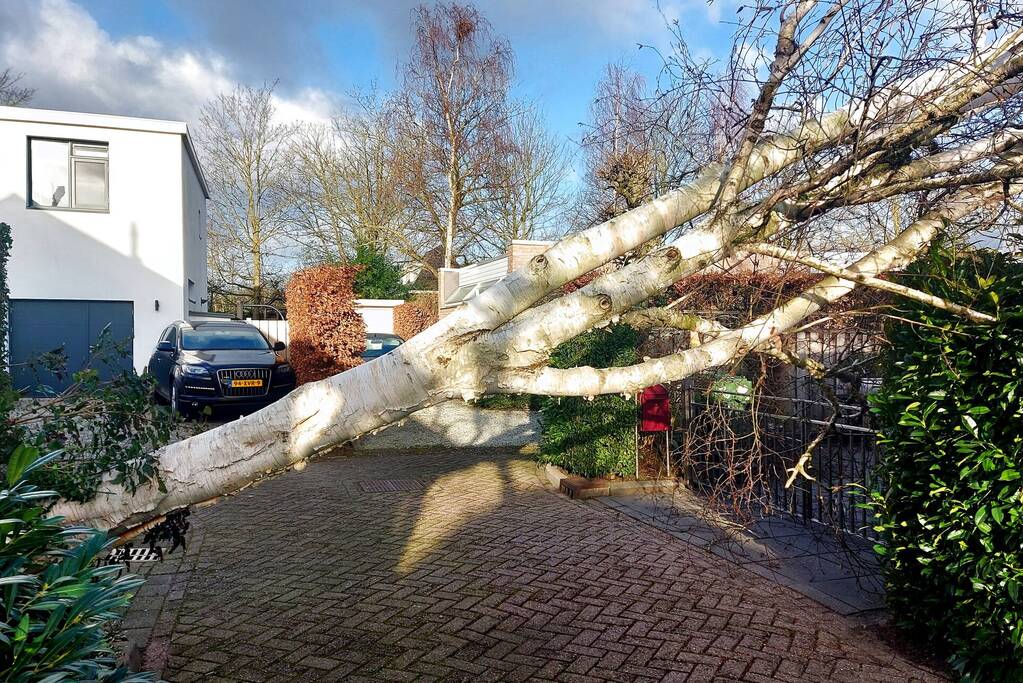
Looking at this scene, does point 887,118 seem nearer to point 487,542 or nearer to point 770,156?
point 770,156

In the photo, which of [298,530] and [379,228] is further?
[379,228]

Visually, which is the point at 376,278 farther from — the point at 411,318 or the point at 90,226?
the point at 90,226

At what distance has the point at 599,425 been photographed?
334 inches

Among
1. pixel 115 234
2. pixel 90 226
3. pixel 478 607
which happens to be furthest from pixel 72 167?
pixel 478 607

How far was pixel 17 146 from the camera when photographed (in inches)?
642

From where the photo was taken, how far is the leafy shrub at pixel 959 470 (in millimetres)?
3314

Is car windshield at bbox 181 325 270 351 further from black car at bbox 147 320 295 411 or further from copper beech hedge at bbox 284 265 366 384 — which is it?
copper beech hedge at bbox 284 265 366 384

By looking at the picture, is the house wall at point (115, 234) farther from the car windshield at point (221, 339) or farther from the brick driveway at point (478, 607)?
the brick driveway at point (478, 607)

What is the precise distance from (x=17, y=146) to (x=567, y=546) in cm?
1726

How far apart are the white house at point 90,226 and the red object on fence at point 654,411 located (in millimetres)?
13111

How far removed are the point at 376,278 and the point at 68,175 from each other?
980 centimetres

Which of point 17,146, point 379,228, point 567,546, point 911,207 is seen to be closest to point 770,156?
point 911,207

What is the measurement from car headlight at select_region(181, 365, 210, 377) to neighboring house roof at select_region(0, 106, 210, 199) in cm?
796

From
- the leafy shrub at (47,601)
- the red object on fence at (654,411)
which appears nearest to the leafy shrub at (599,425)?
the red object on fence at (654,411)
